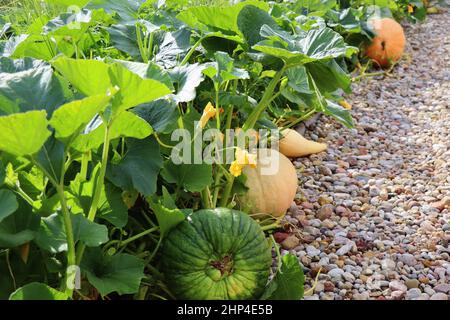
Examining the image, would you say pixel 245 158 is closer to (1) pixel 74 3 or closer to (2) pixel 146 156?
(2) pixel 146 156

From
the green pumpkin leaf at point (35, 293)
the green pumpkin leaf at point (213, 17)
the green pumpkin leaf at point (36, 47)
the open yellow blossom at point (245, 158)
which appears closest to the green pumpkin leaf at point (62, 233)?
the green pumpkin leaf at point (35, 293)

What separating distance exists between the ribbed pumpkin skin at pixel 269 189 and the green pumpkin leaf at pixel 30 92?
0.78 meters

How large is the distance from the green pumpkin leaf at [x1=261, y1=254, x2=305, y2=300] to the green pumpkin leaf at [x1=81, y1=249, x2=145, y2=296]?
351mm

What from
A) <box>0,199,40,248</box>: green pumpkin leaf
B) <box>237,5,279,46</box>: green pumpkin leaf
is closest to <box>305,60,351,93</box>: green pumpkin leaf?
<box>237,5,279,46</box>: green pumpkin leaf

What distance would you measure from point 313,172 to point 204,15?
2.69ft

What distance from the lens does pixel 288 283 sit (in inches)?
59.0

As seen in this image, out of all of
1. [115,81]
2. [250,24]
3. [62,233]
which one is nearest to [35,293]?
[62,233]

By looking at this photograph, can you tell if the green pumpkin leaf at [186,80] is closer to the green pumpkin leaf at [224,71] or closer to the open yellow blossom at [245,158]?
the green pumpkin leaf at [224,71]

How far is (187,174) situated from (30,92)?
0.51m

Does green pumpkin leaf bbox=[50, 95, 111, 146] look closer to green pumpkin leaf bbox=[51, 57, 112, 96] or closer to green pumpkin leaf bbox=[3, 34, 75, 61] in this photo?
green pumpkin leaf bbox=[51, 57, 112, 96]

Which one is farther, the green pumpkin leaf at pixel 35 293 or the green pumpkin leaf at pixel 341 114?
the green pumpkin leaf at pixel 341 114

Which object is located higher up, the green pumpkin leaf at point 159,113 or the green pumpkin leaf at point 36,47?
the green pumpkin leaf at point 36,47

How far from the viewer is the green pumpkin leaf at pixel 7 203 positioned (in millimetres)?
1107
